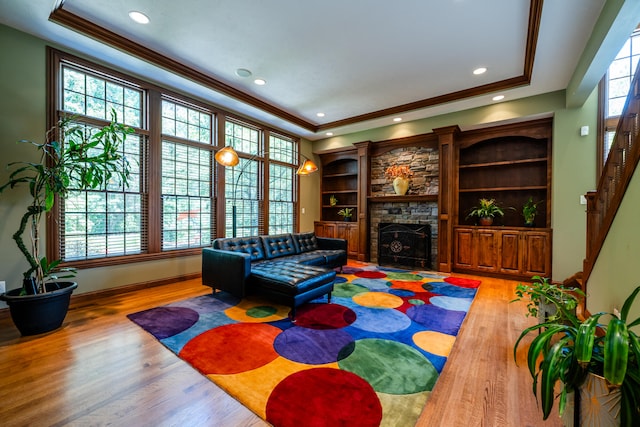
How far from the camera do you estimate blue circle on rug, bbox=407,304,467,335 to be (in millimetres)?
2666

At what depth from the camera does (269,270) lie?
3.35 m

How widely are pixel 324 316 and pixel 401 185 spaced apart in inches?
142

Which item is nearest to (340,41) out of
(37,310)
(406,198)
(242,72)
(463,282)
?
(242,72)

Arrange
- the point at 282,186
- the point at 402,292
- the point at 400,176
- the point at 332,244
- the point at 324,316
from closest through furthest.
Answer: the point at 324,316 → the point at 402,292 → the point at 332,244 → the point at 400,176 → the point at 282,186

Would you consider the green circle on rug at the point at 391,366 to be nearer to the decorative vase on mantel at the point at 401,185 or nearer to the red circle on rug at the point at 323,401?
the red circle on rug at the point at 323,401

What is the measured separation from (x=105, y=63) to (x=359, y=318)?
4.52 m

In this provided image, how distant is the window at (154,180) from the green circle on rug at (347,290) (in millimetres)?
2422

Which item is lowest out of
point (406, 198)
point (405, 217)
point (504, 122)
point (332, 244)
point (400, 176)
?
point (332, 244)

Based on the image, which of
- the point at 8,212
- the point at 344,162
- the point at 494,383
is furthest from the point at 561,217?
the point at 8,212

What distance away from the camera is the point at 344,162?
7.12m

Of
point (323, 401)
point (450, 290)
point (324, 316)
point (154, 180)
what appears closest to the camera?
point (323, 401)

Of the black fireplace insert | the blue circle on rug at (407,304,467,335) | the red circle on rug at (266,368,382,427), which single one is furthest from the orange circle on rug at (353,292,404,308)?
the black fireplace insert

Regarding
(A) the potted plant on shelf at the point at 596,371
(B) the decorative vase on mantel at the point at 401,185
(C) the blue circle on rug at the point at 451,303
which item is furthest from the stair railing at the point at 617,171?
(B) the decorative vase on mantel at the point at 401,185

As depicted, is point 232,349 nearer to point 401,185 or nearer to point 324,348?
point 324,348
